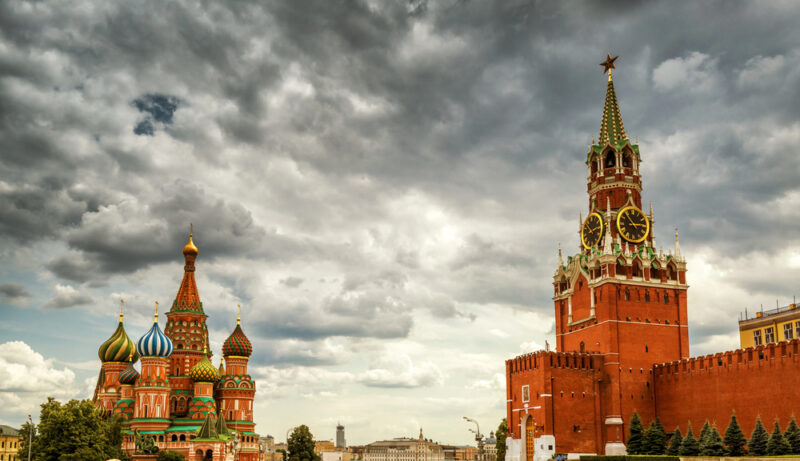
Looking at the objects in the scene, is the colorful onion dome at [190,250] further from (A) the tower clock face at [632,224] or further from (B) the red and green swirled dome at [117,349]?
(A) the tower clock face at [632,224]

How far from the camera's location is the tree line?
51.7 metres

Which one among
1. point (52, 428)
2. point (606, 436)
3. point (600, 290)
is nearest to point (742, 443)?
point (606, 436)

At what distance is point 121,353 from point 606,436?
208 ft

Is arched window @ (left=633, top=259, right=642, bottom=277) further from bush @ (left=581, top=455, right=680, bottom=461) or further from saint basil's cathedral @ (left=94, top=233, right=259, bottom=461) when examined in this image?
saint basil's cathedral @ (left=94, top=233, right=259, bottom=461)

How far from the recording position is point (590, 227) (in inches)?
3127

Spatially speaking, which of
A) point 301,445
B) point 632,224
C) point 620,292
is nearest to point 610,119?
point 632,224

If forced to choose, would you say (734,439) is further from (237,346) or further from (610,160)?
(237,346)

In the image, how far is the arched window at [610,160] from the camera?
81000 mm

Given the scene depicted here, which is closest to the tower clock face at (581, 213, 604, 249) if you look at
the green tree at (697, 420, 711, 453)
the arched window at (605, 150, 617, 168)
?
the arched window at (605, 150, 617, 168)

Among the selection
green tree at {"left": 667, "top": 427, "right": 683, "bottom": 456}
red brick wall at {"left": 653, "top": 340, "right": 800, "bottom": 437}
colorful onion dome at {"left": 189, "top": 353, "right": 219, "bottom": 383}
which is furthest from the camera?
colorful onion dome at {"left": 189, "top": 353, "right": 219, "bottom": 383}

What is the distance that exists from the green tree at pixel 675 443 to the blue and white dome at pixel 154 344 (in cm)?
5908

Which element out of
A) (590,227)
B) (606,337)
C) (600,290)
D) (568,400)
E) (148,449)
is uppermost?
(590,227)

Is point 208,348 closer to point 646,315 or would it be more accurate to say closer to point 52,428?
point 52,428

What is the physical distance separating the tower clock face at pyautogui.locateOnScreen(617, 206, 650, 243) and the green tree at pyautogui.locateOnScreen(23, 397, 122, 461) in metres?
54.0
